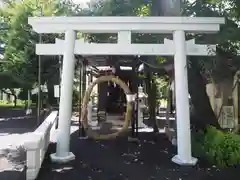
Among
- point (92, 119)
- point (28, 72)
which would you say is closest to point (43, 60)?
point (28, 72)

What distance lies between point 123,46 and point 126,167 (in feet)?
8.66

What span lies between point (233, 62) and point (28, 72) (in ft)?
41.0

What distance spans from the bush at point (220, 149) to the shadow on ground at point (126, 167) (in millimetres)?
268

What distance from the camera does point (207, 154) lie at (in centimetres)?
755

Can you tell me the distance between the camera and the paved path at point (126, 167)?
6.10 meters

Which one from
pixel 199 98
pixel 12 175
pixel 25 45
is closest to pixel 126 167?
pixel 12 175

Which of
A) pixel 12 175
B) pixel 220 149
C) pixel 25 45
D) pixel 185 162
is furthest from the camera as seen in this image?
pixel 25 45

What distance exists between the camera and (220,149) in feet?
23.7

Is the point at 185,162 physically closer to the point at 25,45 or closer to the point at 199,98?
the point at 199,98

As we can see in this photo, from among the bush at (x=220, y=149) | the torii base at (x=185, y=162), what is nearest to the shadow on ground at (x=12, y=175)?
the torii base at (x=185, y=162)

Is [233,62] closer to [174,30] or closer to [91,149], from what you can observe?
[174,30]

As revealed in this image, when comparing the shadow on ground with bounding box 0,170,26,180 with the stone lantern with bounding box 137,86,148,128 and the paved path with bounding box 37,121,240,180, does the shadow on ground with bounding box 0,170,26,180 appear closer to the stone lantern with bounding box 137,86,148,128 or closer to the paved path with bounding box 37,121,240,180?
the paved path with bounding box 37,121,240,180

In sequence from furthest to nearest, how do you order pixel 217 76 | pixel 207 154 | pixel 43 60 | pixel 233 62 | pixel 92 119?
pixel 43 60 → pixel 92 119 → pixel 217 76 → pixel 233 62 → pixel 207 154

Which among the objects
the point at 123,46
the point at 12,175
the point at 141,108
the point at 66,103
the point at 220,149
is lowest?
the point at 12,175
